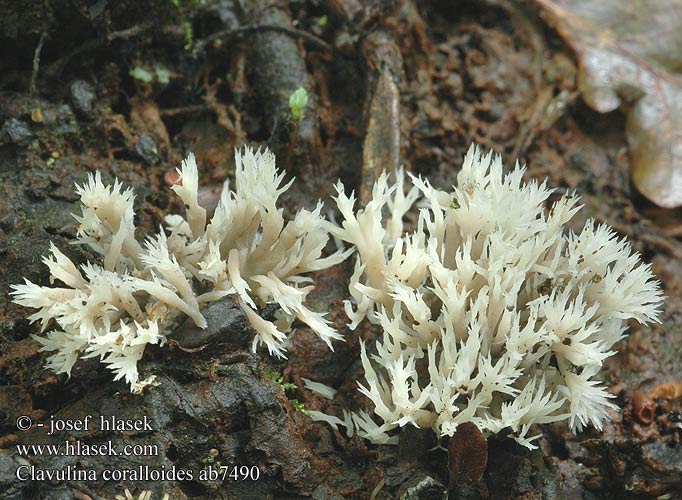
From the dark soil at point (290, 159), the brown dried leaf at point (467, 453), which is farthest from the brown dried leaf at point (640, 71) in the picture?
the brown dried leaf at point (467, 453)

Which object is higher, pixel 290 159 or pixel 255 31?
pixel 255 31

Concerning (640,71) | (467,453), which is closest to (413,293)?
(467,453)

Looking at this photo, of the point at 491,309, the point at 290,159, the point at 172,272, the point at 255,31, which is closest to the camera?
the point at 172,272

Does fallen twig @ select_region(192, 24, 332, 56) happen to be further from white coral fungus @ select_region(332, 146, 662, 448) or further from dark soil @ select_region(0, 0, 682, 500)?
white coral fungus @ select_region(332, 146, 662, 448)

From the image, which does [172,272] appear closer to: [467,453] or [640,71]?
[467,453]

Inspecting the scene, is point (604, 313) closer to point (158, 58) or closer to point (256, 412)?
point (256, 412)

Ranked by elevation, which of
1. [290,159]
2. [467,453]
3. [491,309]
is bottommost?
[467,453]
